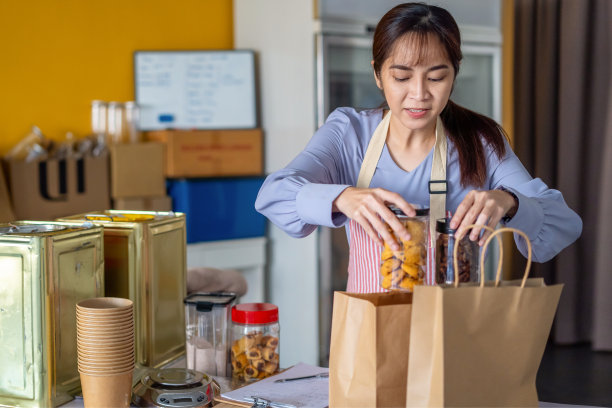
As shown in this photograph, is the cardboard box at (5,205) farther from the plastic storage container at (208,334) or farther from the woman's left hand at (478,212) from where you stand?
the woman's left hand at (478,212)

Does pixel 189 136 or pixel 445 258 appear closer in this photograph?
pixel 445 258

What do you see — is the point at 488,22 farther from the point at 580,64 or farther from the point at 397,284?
the point at 397,284

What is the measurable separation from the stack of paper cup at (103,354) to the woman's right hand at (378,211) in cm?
45

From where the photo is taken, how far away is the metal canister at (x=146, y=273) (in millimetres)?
1519

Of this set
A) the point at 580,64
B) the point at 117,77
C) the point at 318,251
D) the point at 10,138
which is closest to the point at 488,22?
the point at 580,64

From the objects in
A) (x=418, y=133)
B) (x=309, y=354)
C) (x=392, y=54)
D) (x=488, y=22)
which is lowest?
(x=309, y=354)

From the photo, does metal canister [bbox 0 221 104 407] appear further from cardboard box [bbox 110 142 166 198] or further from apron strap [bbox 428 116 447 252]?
cardboard box [bbox 110 142 166 198]

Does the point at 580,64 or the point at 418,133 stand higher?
the point at 580,64

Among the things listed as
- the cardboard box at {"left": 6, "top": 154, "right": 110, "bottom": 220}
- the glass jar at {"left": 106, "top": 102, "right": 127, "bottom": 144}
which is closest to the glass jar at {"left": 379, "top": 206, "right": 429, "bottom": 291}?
the cardboard box at {"left": 6, "top": 154, "right": 110, "bottom": 220}

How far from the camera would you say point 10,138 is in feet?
11.5

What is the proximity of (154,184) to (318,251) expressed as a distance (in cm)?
89

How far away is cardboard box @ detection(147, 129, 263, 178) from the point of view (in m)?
3.66

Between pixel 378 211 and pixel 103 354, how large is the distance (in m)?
0.54

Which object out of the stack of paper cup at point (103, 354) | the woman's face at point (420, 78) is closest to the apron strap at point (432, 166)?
the woman's face at point (420, 78)
